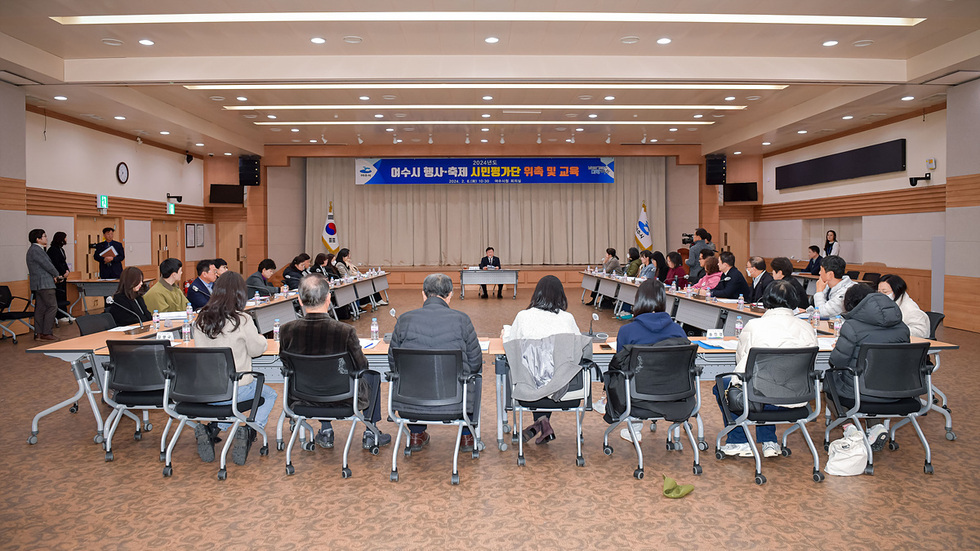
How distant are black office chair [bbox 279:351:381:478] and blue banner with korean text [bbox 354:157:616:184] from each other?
42.5ft

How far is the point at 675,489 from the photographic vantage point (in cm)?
342

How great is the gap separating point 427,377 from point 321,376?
614 mm

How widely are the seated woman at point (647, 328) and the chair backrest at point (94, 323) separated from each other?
3.98 metres

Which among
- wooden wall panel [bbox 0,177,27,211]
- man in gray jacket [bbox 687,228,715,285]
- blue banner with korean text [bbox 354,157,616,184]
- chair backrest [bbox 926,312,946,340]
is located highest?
blue banner with korean text [bbox 354,157,616,184]

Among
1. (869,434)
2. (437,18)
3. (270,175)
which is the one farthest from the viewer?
(270,175)

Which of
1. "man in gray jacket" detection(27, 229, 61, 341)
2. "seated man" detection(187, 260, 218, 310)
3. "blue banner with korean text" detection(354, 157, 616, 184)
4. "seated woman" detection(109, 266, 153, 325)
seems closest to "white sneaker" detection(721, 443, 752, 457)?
"seated woman" detection(109, 266, 153, 325)

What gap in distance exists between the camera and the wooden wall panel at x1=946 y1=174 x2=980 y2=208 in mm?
8242

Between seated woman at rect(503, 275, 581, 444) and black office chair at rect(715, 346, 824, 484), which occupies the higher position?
seated woman at rect(503, 275, 581, 444)

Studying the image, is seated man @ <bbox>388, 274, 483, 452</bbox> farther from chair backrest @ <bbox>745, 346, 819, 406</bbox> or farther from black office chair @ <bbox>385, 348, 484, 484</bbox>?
chair backrest @ <bbox>745, 346, 819, 406</bbox>

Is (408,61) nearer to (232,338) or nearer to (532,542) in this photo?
(232,338)

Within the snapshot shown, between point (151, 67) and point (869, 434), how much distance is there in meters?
8.74

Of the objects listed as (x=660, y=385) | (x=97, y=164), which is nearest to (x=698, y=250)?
(x=660, y=385)

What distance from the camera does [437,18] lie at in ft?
22.2

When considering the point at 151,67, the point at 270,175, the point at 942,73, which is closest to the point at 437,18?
the point at 151,67
